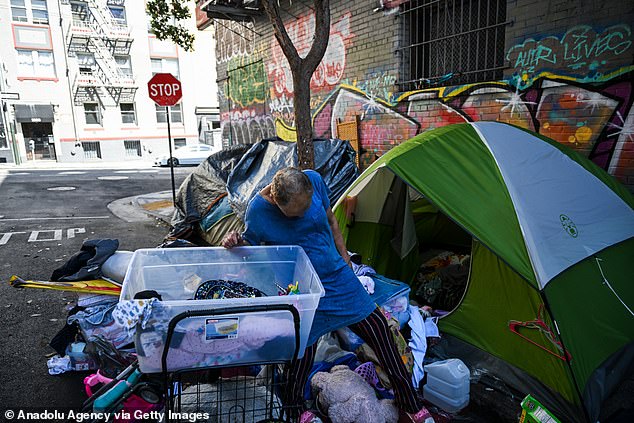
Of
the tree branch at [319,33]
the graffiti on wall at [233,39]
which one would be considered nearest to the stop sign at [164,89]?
the graffiti on wall at [233,39]

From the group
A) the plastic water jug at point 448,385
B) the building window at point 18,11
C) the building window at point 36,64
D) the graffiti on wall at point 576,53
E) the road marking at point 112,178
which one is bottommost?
the plastic water jug at point 448,385

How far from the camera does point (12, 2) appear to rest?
2297 centimetres

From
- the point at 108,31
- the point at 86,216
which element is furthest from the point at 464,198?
the point at 108,31

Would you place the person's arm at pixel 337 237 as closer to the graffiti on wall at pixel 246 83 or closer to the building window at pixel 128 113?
the graffiti on wall at pixel 246 83

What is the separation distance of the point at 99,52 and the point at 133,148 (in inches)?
224

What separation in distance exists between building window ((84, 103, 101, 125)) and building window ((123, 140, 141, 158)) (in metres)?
2.00

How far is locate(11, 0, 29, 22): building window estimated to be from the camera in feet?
75.6

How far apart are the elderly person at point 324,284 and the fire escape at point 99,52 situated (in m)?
26.1

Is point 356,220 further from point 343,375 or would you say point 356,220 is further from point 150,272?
point 150,272

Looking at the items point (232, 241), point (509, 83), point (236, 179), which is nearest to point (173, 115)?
point (236, 179)

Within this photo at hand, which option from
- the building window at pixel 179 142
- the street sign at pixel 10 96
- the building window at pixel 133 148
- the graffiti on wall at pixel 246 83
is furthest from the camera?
the building window at pixel 179 142

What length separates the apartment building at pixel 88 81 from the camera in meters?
23.4

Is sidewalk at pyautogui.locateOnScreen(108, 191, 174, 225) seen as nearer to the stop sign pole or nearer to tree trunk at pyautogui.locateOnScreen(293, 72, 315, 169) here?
the stop sign pole

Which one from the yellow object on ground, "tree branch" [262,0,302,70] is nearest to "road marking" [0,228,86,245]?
the yellow object on ground
